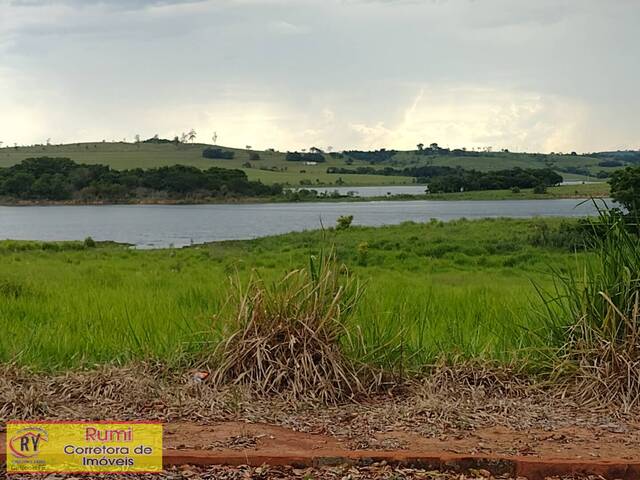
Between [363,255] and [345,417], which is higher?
[345,417]

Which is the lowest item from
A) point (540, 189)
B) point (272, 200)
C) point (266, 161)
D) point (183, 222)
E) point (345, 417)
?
point (183, 222)

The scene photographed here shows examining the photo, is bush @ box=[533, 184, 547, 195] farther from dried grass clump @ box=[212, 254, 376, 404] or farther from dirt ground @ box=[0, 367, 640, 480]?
dirt ground @ box=[0, 367, 640, 480]

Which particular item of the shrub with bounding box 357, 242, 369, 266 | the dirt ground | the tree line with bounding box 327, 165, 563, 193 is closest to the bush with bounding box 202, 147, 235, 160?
the tree line with bounding box 327, 165, 563, 193

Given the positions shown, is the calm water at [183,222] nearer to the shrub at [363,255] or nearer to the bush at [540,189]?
the bush at [540,189]

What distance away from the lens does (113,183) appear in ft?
352

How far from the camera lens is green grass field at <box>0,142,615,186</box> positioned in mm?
126375

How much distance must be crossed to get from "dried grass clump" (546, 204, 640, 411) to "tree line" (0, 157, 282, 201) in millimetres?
101250

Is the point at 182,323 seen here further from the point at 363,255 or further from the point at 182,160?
the point at 182,160

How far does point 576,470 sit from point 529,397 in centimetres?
127

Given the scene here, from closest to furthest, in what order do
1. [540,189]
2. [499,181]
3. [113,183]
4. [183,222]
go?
[183,222], [540,189], [113,183], [499,181]

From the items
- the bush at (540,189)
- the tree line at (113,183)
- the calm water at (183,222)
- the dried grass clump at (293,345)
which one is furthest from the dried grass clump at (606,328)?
the tree line at (113,183)

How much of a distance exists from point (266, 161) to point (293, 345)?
467 ft

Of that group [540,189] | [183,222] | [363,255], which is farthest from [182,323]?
[540,189]

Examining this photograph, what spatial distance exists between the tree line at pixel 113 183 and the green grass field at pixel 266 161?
37.7ft
